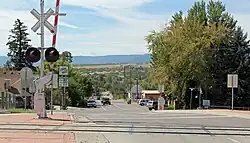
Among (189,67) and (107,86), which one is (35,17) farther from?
(107,86)

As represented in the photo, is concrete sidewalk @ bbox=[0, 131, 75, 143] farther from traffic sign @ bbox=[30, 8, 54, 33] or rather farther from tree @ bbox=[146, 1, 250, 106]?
tree @ bbox=[146, 1, 250, 106]

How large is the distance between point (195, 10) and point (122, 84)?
104824 mm

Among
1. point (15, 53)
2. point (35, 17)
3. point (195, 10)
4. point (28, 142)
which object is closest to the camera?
point (28, 142)

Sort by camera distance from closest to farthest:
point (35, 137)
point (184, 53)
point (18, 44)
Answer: point (35, 137) → point (184, 53) → point (18, 44)

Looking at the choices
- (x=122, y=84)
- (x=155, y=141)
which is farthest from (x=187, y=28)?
(x=122, y=84)

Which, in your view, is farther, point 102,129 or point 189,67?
point 189,67

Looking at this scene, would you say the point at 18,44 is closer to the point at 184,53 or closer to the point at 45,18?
the point at 184,53


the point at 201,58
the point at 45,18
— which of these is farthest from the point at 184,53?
the point at 45,18

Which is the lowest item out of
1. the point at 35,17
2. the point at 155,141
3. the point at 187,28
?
the point at 155,141

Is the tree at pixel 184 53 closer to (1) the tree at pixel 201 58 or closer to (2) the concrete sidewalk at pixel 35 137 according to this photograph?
(1) the tree at pixel 201 58

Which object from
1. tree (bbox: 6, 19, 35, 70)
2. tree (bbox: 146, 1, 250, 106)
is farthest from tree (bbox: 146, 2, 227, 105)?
tree (bbox: 6, 19, 35, 70)

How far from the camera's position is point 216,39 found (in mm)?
72438

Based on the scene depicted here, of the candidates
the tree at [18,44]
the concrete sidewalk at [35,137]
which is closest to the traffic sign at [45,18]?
the concrete sidewalk at [35,137]

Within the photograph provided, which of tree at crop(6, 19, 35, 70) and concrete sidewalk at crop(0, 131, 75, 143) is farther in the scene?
tree at crop(6, 19, 35, 70)
